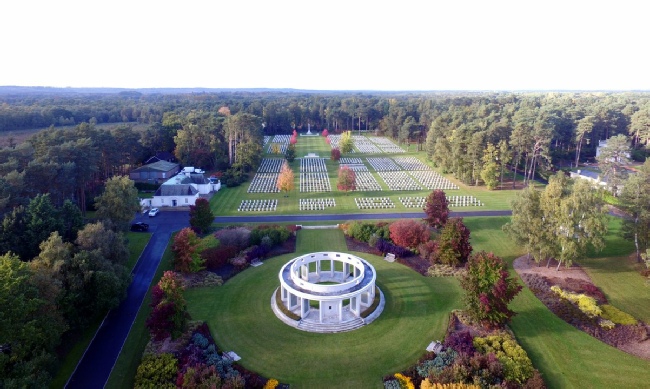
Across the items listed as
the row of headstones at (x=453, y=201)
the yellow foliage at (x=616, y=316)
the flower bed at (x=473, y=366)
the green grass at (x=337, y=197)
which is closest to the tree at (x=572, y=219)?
the yellow foliage at (x=616, y=316)

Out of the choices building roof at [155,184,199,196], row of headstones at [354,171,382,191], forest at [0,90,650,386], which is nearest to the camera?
forest at [0,90,650,386]

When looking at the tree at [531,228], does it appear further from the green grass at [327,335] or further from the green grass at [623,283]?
the green grass at [327,335]

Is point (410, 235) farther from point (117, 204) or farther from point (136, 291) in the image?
point (117, 204)

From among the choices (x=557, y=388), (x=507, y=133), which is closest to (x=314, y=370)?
(x=557, y=388)

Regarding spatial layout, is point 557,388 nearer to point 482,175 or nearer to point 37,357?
point 37,357

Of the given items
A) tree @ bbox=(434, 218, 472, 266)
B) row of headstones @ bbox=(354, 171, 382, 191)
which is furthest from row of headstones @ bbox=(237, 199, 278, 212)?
tree @ bbox=(434, 218, 472, 266)

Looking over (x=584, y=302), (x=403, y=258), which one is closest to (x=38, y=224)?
(x=403, y=258)

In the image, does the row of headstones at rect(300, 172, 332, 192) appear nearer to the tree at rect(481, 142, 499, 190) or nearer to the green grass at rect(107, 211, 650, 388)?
the tree at rect(481, 142, 499, 190)
